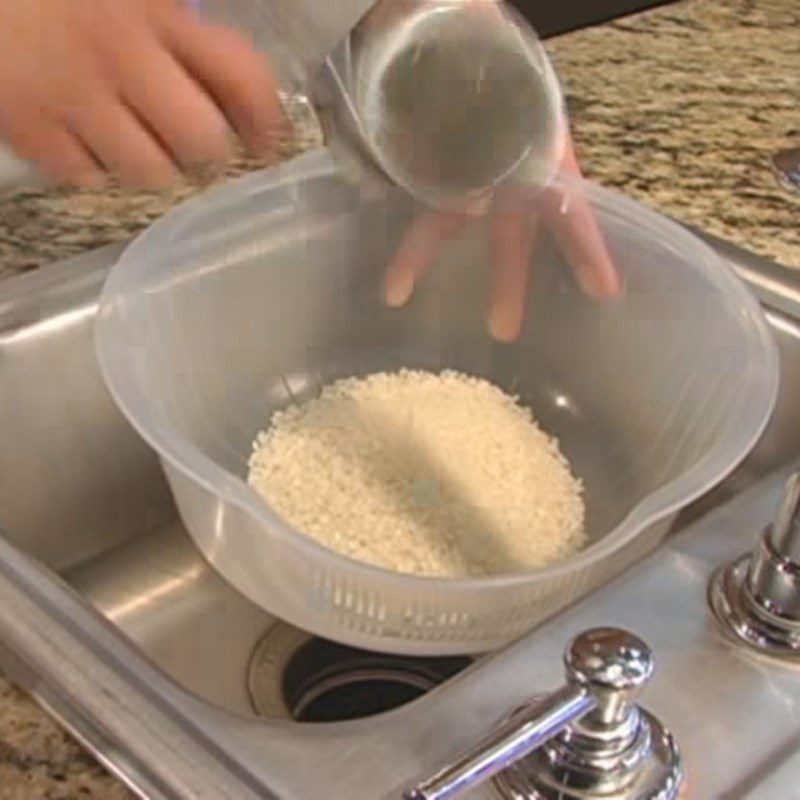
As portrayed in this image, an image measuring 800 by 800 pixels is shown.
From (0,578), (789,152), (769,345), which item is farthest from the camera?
(789,152)

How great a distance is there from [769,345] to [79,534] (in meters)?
0.38

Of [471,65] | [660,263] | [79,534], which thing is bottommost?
[79,534]

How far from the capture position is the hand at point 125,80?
67cm

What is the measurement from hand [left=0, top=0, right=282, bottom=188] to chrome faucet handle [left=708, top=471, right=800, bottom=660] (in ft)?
0.94

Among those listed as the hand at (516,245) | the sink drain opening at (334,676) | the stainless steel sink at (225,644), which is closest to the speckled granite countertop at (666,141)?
the stainless steel sink at (225,644)

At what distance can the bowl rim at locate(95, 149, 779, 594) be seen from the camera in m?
0.60

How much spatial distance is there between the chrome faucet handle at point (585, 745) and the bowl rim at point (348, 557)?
4.0 inches

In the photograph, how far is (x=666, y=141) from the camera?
3.45 feet

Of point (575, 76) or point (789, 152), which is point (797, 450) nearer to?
point (789, 152)

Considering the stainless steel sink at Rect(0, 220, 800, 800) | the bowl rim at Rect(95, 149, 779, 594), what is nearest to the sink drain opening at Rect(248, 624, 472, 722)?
the stainless steel sink at Rect(0, 220, 800, 800)

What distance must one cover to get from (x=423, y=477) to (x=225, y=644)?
0.45 ft

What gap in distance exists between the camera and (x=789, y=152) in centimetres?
104

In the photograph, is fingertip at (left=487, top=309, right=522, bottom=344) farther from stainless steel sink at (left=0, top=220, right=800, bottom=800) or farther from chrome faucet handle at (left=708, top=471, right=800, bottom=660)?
chrome faucet handle at (left=708, top=471, right=800, bottom=660)

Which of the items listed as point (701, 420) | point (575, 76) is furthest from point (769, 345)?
point (575, 76)
